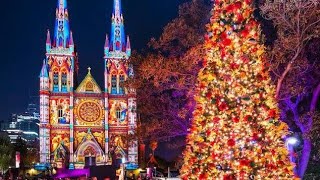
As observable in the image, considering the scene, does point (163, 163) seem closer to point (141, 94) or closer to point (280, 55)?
point (141, 94)

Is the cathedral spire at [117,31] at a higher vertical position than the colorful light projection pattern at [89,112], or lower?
higher

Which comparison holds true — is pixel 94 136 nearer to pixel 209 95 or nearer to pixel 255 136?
pixel 209 95

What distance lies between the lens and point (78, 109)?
62.1m

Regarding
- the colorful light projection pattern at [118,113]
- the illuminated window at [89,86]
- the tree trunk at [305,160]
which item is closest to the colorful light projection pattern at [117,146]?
the colorful light projection pattern at [118,113]

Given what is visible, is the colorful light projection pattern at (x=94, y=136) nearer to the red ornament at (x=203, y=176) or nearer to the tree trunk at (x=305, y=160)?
the tree trunk at (x=305, y=160)

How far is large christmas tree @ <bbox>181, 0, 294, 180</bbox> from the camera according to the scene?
7934mm

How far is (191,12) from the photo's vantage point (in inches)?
648

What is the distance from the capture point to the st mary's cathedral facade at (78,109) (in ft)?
199

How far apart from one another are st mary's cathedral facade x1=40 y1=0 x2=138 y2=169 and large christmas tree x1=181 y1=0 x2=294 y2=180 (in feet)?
171

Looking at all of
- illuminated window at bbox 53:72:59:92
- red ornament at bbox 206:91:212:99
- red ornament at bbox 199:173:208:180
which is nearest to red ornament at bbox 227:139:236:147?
red ornament at bbox 199:173:208:180

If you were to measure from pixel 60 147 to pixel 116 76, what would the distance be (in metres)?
11.4

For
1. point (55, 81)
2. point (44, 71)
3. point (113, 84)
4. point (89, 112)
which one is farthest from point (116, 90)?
point (44, 71)

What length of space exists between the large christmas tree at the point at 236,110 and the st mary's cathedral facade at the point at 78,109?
171 feet

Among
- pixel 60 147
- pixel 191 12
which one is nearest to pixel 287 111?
pixel 191 12
